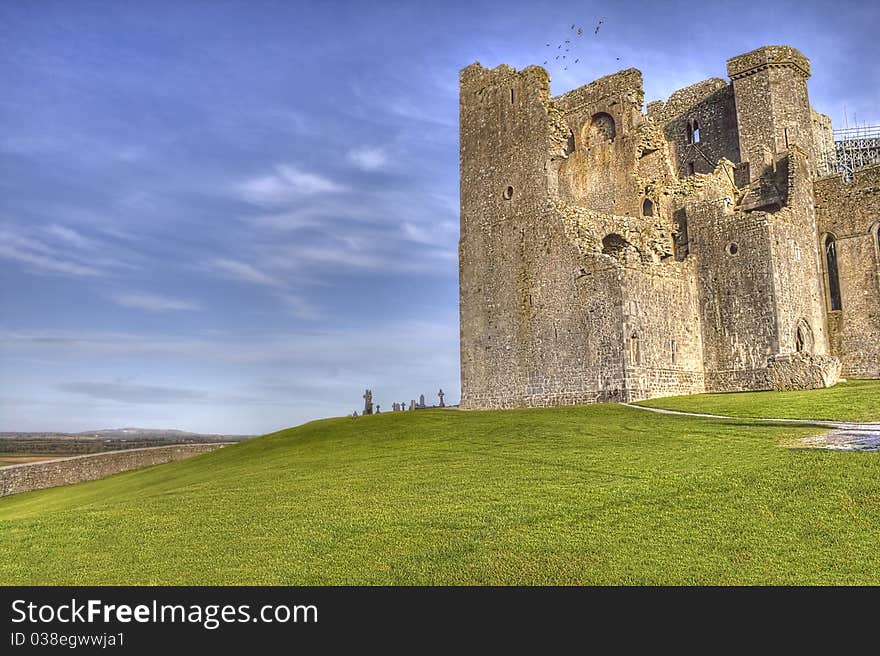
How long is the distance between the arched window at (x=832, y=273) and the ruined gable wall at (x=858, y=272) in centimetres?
26

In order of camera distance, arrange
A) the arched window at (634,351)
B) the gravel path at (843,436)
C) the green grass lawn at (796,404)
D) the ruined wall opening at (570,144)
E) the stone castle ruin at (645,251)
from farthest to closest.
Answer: the ruined wall opening at (570,144) → the stone castle ruin at (645,251) → the arched window at (634,351) → the green grass lawn at (796,404) → the gravel path at (843,436)

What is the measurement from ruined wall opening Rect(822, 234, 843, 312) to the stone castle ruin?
8 centimetres

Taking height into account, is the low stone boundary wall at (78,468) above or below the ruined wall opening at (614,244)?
below

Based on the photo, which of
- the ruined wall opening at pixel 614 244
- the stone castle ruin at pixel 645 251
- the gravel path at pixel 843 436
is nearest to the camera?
the gravel path at pixel 843 436

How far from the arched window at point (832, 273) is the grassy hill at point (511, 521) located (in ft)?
60.9

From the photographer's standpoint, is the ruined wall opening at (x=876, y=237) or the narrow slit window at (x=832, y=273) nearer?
the ruined wall opening at (x=876, y=237)

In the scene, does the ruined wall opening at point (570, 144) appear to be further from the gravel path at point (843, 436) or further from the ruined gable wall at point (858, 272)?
the gravel path at point (843, 436)

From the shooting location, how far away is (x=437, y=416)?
87.1 ft

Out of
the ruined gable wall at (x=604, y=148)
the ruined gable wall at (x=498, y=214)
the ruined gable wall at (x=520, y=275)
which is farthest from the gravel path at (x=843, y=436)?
the ruined gable wall at (x=604, y=148)

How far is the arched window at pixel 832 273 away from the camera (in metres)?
33.0

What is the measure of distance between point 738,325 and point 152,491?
2108 centimetres

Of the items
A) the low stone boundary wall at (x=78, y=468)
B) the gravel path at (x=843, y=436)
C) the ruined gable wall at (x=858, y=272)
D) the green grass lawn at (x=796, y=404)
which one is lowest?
the low stone boundary wall at (x=78, y=468)

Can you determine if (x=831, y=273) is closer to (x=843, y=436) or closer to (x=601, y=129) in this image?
(x=601, y=129)

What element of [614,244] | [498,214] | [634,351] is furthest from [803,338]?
[498,214]
